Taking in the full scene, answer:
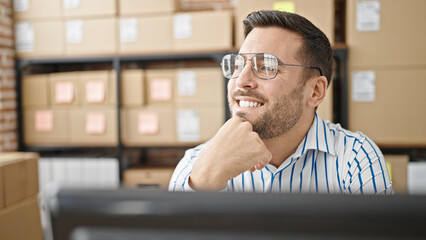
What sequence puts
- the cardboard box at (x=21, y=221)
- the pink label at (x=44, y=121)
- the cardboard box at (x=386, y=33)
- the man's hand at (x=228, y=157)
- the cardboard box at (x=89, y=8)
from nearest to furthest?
1. the man's hand at (x=228, y=157)
2. the cardboard box at (x=21, y=221)
3. the cardboard box at (x=386, y=33)
4. the cardboard box at (x=89, y=8)
5. the pink label at (x=44, y=121)

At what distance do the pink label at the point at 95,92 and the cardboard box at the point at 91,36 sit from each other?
212 mm

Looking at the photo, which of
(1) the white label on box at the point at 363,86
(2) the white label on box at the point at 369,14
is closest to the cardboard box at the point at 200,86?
(1) the white label on box at the point at 363,86

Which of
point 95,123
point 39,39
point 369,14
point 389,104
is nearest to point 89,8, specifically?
point 39,39

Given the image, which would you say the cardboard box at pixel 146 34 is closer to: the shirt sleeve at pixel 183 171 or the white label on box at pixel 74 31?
the white label on box at pixel 74 31

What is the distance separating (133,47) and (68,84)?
1.77 feet

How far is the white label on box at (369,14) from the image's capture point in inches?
86.9

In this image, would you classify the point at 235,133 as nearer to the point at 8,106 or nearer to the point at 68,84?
the point at 68,84

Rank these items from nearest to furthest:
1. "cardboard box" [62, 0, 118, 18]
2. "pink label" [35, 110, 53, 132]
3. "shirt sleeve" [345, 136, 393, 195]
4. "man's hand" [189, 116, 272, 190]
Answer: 1. "man's hand" [189, 116, 272, 190]
2. "shirt sleeve" [345, 136, 393, 195]
3. "cardboard box" [62, 0, 118, 18]
4. "pink label" [35, 110, 53, 132]

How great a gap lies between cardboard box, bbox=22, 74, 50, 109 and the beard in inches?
78.9

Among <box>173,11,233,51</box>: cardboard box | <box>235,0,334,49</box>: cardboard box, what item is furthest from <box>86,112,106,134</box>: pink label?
<box>235,0,334,49</box>: cardboard box

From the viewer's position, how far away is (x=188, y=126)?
244cm

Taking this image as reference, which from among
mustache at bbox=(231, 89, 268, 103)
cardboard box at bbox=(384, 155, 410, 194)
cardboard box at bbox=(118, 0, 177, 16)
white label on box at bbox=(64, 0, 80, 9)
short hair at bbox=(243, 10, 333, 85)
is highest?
white label on box at bbox=(64, 0, 80, 9)

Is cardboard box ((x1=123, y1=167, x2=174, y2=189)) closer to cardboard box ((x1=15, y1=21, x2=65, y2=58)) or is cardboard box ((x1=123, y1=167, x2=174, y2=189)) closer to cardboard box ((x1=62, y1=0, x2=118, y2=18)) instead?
cardboard box ((x1=15, y1=21, x2=65, y2=58))

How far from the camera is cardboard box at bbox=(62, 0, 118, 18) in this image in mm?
2496
